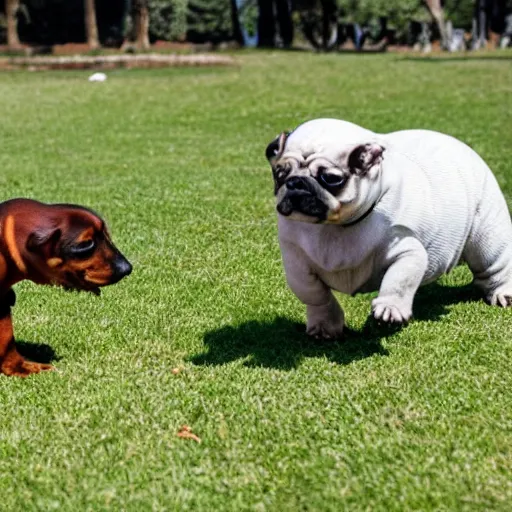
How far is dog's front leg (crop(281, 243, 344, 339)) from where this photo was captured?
4797 mm

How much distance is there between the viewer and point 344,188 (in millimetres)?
4301

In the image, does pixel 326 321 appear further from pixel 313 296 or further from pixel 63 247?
pixel 63 247

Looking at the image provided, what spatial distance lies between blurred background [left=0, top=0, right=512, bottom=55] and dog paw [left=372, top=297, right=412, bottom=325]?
40.0 metres

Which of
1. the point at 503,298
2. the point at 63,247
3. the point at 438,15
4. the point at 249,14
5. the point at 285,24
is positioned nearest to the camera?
the point at 63,247

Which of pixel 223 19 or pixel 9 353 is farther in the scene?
pixel 223 19

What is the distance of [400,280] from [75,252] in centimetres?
167

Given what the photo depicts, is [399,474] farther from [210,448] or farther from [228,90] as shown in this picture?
[228,90]

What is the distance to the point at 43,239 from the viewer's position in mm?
4160

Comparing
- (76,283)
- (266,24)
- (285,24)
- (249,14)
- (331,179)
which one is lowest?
(249,14)

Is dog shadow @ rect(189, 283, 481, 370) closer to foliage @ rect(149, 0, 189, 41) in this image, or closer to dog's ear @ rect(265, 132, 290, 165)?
dog's ear @ rect(265, 132, 290, 165)

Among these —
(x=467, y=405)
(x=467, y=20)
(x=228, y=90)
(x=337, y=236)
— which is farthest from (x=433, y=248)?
(x=467, y=20)

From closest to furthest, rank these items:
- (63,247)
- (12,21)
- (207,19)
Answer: (63,247), (12,21), (207,19)

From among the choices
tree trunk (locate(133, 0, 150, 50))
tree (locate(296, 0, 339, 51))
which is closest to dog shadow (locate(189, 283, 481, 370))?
tree trunk (locate(133, 0, 150, 50))

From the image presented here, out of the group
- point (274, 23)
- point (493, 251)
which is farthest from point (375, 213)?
point (274, 23)
